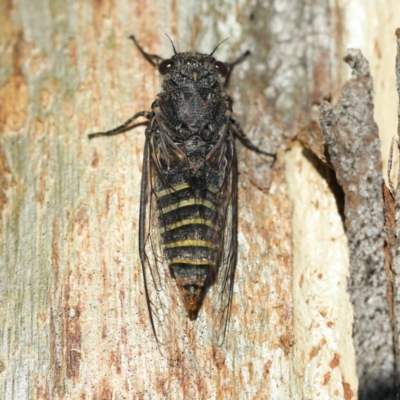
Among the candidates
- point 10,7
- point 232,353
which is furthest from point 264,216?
point 10,7

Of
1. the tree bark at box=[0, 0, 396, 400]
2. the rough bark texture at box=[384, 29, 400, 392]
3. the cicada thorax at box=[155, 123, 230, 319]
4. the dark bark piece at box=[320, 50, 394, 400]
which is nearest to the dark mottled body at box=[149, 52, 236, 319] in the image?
the cicada thorax at box=[155, 123, 230, 319]

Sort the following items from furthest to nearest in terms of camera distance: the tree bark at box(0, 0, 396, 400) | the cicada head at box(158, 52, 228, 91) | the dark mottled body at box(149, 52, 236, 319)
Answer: the cicada head at box(158, 52, 228, 91), the dark mottled body at box(149, 52, 236, 319), the tree bark at box(0, 0, 396, 400)

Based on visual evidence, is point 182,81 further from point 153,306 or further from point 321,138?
point 153,306

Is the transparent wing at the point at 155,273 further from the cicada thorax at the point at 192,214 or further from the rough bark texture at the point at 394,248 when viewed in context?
the rough bark texture at the point at 394,248

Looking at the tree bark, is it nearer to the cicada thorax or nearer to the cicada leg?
the cicada leg

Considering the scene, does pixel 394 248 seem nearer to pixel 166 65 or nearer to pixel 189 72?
pixel 189 72

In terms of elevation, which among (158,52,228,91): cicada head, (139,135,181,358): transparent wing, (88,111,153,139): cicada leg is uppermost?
(158,52,228,91): cicada head

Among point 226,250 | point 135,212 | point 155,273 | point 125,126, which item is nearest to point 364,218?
point 226,250

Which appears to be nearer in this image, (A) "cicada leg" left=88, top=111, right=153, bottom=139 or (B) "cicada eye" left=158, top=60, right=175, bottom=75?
(A) "cicada leg" left=88, top=111, right=153, bottom=139
